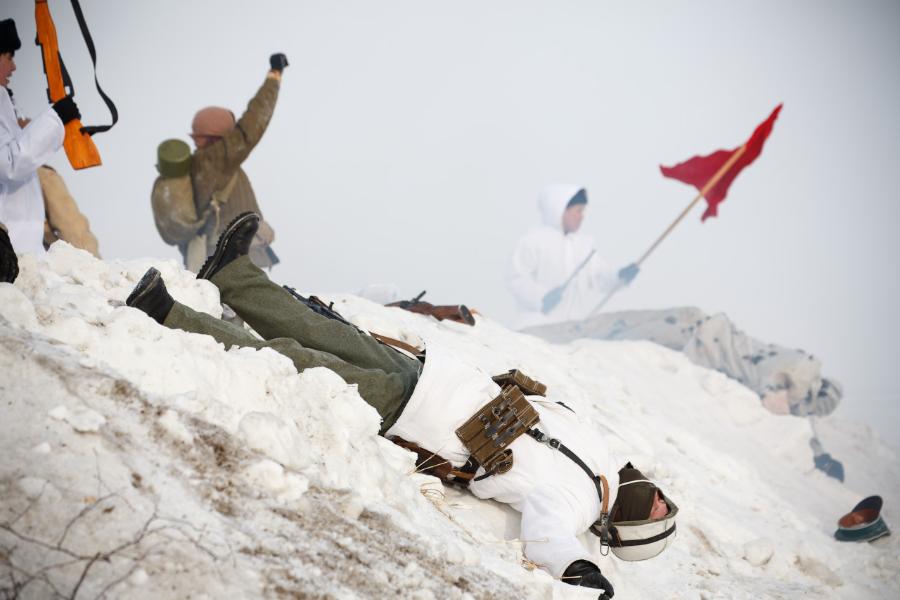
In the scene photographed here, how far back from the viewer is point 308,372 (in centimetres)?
173

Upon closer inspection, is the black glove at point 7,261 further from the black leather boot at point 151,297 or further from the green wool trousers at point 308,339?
the green wool trousers at point 308,339

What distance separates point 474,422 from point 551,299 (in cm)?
1128

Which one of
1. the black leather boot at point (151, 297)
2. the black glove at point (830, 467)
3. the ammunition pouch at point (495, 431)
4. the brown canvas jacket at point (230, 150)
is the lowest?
the brown canvas jacket at point (230, 150)

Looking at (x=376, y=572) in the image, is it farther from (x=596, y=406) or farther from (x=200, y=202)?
(x=200, y=202)

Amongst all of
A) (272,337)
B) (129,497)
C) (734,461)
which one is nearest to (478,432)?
(272,337)

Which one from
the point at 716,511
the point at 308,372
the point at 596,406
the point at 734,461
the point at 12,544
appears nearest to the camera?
the point at 12,544

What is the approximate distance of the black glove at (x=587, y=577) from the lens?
5.49 feet

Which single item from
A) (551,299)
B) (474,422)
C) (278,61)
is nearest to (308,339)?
(474,422)

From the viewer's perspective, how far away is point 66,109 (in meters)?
3.27

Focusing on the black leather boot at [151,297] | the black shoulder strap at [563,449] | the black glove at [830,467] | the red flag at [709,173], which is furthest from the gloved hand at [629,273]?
the black leather boot at [151,297]

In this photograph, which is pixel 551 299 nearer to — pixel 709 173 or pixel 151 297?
pixel 709 173

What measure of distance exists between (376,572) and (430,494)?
769mm

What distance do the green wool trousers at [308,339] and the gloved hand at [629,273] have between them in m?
10.2

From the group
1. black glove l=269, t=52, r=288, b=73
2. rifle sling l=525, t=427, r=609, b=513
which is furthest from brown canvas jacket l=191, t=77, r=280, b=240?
rifle sling l=525, t=427, r=609, b=513
